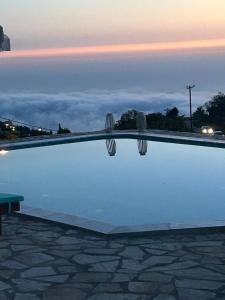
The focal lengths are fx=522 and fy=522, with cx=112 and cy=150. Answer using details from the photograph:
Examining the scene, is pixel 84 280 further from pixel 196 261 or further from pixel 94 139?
pixel 94 139

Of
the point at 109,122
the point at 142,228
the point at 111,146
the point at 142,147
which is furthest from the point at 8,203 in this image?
the point at 109,122

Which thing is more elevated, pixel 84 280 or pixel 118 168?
pixel 118 168

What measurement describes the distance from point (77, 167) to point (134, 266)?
7.40 m

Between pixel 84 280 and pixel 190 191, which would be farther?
pixel 190 191

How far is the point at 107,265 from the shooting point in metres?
4.17

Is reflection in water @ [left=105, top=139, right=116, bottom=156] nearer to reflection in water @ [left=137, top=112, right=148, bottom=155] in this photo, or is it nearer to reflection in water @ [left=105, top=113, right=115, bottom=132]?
reflection in water @ [left=105, top=113, right=115, bottom=132]

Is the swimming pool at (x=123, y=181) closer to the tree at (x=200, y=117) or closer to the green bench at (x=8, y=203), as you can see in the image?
the green bench at (x=8, y=203)

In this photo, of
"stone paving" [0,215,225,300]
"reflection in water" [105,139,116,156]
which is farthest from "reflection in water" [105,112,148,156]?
"stone paving" [0,215,225,300]

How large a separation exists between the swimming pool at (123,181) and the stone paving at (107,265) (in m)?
1.04

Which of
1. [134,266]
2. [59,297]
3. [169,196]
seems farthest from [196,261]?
[169,196]

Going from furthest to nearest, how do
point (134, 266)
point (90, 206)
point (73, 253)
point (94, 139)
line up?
1. point (94, 139)
2. point (90, 206)
3. point (73, 253)
4. point (134, 266)

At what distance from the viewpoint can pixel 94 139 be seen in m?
15.2

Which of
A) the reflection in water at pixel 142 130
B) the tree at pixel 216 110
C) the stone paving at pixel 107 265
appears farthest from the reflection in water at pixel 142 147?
the tree at pixel 216 110

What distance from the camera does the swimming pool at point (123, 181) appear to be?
24.4 ft
